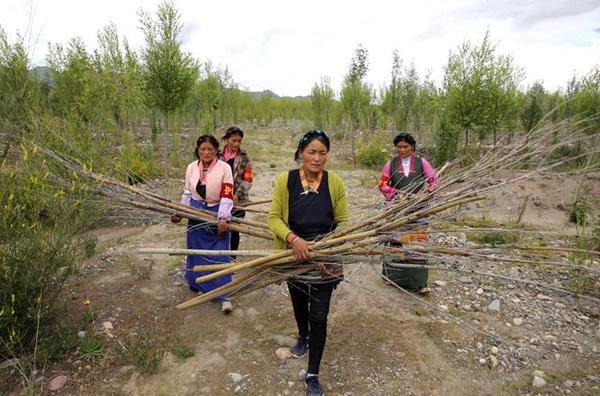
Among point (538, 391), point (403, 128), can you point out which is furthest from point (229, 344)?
point (403, 128)

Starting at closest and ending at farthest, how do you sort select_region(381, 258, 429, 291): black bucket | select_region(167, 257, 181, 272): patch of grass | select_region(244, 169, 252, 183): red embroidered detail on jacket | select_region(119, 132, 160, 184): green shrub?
select_region(381, 258, 429, 291): black bucket, select_region(244, 169, 252, 183): red embroidered detail on jacket, select_region(167, 257, 181, 272): patch of grass, select_region(119, 132, 160, 184): green shrub

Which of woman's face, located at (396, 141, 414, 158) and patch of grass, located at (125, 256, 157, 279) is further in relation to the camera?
patch of grass, located at (125, 256, 157, 279)

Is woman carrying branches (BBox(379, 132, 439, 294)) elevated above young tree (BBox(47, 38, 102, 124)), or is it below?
below

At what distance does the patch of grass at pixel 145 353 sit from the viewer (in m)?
2.61

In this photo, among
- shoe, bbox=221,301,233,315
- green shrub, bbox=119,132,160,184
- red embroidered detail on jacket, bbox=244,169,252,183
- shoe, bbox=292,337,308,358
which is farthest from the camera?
green shrub, bbox=119,132,160,184

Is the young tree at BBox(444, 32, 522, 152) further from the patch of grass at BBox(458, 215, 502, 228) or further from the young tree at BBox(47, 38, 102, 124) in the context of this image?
the young tree at BBox(47, 38, 102, 124)

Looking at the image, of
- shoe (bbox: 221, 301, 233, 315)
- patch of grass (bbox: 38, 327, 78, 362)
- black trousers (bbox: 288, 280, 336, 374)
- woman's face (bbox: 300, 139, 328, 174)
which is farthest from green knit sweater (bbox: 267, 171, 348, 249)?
patch of grass (bbox: 38, 327, 78, 362)

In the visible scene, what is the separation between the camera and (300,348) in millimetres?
2869

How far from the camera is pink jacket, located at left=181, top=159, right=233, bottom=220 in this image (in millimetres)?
3122

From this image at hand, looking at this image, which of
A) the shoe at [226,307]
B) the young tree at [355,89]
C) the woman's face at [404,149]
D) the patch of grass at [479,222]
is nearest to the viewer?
the shoe at [226,307]

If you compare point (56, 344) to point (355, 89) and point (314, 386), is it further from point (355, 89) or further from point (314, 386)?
point (355, 89)

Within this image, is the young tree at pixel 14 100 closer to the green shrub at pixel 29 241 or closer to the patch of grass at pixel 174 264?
the green shrub at pixel 29 241

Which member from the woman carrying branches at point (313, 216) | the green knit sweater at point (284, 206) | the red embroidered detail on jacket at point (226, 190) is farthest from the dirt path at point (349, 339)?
the green knit sweater at point (284, 206)

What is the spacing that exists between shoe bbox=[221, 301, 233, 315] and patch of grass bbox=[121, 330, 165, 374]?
0.61 metres
